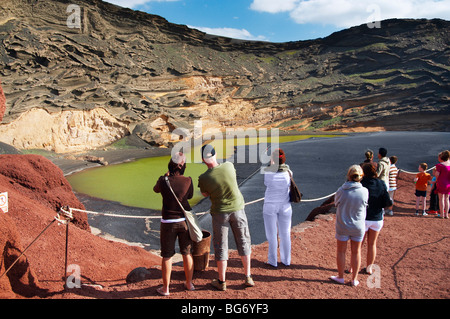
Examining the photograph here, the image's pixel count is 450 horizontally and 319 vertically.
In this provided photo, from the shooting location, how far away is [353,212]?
3631 mm

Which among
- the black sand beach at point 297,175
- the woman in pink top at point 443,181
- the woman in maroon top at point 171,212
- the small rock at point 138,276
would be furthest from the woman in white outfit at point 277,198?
the woman in pink top at point 443,181

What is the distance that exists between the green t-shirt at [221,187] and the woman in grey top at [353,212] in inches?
50.3

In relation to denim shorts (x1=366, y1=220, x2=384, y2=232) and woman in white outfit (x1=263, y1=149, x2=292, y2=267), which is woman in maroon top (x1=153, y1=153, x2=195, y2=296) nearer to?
woman in white outfit (x1=263, y1=149, x2=292, y2=267)

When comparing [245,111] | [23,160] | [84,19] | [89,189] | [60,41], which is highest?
[84,19]

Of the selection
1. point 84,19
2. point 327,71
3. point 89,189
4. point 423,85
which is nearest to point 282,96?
point 327,71

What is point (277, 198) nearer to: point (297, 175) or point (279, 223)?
point (279, 223)

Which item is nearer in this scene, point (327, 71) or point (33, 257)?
point (33, 257)

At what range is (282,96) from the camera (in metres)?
41.8

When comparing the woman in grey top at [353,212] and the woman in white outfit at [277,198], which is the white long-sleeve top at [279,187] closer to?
the woman in white outfit at [277,198]

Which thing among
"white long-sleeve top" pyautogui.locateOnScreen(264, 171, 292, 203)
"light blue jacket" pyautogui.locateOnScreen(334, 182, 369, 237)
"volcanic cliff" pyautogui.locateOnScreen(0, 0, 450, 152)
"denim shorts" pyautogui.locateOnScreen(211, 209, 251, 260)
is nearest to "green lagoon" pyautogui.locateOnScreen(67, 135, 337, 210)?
"volcanic cliff" pyautogui.locateOnScreen(0, 0, 450, 152)
